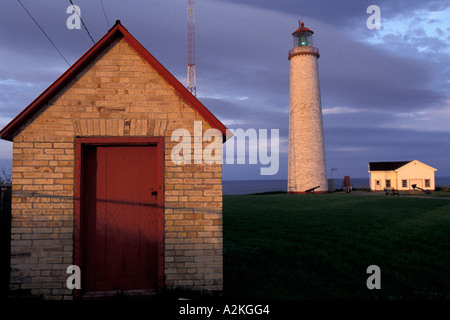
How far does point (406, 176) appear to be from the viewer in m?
44.4

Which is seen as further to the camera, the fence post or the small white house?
the small white house

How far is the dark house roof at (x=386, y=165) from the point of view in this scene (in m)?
45.3

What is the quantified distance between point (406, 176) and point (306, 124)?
18866 mm

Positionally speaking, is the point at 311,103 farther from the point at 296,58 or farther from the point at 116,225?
the point at 116,225

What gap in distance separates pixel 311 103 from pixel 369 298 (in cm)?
3041

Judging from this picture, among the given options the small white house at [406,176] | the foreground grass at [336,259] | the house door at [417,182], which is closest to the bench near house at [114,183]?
the foreground grass at [336,259]

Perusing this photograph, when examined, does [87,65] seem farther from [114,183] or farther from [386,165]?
[386,165]

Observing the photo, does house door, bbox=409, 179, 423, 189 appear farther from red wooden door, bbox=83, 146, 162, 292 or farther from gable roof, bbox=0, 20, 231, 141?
red wooden door, bbox=83, 146, 162, 292

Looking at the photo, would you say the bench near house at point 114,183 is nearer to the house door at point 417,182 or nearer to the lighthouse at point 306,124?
the lighthouse at point 306,124

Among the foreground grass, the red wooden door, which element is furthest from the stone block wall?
the foreground grass

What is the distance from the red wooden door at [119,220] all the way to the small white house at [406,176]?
44574 mm

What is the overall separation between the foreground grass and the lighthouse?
2026 cm

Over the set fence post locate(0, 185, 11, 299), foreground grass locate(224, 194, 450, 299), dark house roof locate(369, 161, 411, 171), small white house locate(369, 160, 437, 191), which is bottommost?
foreground grass locate(224, 194, 450, 299)

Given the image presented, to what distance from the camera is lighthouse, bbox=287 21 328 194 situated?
1359 inches
